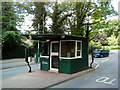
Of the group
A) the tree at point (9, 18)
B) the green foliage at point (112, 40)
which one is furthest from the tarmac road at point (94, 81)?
the green foliage at point (112, 40)

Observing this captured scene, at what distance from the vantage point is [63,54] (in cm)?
835

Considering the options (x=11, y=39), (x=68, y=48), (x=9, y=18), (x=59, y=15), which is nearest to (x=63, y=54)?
(x=68, y=48)

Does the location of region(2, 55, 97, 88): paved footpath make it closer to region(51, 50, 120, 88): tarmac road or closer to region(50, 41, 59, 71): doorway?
region(51, 50, 120, 88): tarmac road

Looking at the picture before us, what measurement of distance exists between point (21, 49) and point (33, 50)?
2.33 m

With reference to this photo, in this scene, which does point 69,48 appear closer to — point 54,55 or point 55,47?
point 55,47

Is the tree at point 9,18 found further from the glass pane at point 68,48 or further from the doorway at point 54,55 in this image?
the glass pane at point 68,48

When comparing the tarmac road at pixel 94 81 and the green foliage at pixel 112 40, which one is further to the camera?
the green foliage at pixel 112 40

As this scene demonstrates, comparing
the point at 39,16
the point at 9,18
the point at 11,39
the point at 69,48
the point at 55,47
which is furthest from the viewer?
the point at 39,16

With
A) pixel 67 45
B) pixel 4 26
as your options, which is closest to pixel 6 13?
pixel 4 26

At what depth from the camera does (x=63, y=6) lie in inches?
575

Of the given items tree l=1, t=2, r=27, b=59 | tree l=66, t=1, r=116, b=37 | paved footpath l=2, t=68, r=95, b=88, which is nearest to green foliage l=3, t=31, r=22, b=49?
tree l=1, t=2, r=27, b=59

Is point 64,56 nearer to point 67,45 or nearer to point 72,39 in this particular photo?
point 67,45

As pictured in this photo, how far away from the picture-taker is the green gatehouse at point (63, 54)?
8.02m

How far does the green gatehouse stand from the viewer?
802 centimetres
